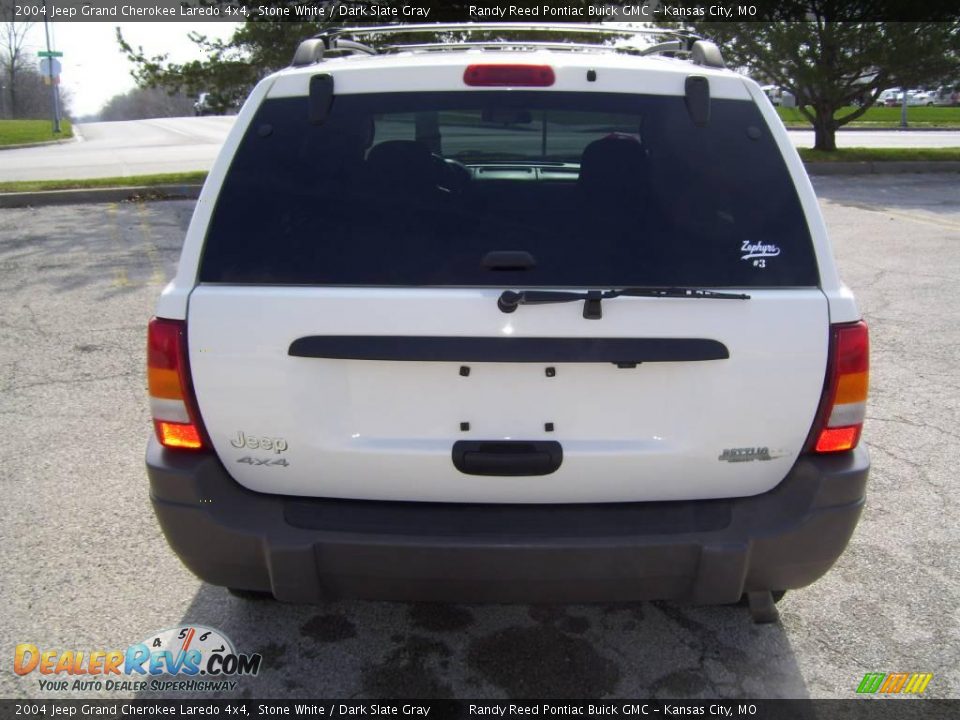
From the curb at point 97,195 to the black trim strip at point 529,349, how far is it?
11.8 m

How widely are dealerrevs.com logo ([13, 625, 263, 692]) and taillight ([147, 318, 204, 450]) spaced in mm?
869

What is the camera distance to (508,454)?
2.38m

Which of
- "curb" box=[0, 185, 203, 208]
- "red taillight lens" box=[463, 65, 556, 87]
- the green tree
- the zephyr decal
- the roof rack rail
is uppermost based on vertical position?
the green tree

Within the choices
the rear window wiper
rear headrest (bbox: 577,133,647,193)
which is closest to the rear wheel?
the rear window wiper

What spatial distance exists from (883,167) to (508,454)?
1780cm

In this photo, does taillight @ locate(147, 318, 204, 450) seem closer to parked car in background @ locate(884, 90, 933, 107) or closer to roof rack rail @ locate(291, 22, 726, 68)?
roof rack rail @ locate(291, 22, 726, 68)

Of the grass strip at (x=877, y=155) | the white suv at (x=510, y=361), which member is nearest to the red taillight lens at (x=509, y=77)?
the white suv at (x=510, y=361)

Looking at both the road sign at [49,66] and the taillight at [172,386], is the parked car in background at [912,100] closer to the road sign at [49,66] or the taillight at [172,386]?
the road sign at [49,66]

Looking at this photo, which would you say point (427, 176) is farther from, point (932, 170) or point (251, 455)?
point (932, 170)

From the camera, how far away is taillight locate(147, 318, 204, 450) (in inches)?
94.5

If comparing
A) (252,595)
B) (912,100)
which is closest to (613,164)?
(252,595)

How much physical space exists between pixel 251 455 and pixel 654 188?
4.60 ft

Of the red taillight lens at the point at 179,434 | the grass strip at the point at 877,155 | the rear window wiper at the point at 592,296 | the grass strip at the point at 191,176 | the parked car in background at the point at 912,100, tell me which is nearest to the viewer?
the rear window wiper at the point at 592,296

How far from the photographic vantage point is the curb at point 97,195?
1316 centimetres
